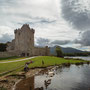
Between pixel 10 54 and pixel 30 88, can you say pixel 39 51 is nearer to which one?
pixel 10 54

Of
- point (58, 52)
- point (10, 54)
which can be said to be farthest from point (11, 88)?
point (58, 52)

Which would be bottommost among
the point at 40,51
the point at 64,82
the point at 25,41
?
the point at 64,82

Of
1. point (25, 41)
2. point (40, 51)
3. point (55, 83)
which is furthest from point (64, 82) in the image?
point (40, 51)

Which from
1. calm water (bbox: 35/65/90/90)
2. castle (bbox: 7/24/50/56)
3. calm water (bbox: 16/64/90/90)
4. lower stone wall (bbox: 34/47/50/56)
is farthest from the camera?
lower stone wall (bbox: 34/47/50/56)

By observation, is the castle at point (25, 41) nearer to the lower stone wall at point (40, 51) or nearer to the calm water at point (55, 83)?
the lower stone wall at point (40, 51)

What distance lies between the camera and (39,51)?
289ft

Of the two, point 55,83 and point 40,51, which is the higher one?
point 40,51

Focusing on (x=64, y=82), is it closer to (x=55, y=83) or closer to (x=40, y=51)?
(x=55, y=83)

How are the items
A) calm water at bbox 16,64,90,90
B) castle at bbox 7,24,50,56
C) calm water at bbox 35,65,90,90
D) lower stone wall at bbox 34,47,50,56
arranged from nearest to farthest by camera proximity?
calm water at bbox 16,64,90,90, calm water at bbox 35,65,90,90, castle at bbox 7,24,50,56, lower stone wall at bbox 34,47,50,56

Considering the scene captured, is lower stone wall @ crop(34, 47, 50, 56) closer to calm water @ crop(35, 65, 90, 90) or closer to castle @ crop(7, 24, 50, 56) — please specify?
castle @ crop(7, 24, 50, 56)

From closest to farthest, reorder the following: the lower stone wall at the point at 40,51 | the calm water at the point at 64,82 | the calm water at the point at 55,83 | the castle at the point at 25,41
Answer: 1. the calm water at the point at 55,83
2. the calm water at the point at 64,82
3. the castle at the point at 25,41
4. the lower stone wall at the point at 40,51

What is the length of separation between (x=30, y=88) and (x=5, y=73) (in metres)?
8.90

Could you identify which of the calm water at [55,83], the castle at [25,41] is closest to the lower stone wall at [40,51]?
the castle at [25,41]

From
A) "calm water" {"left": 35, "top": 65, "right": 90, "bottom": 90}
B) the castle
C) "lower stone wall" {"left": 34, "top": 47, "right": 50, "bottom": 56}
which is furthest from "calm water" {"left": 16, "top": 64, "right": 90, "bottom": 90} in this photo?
"lower stone wall" {"left": 34, "top": 47, "right": 50, "bottom": 56}
